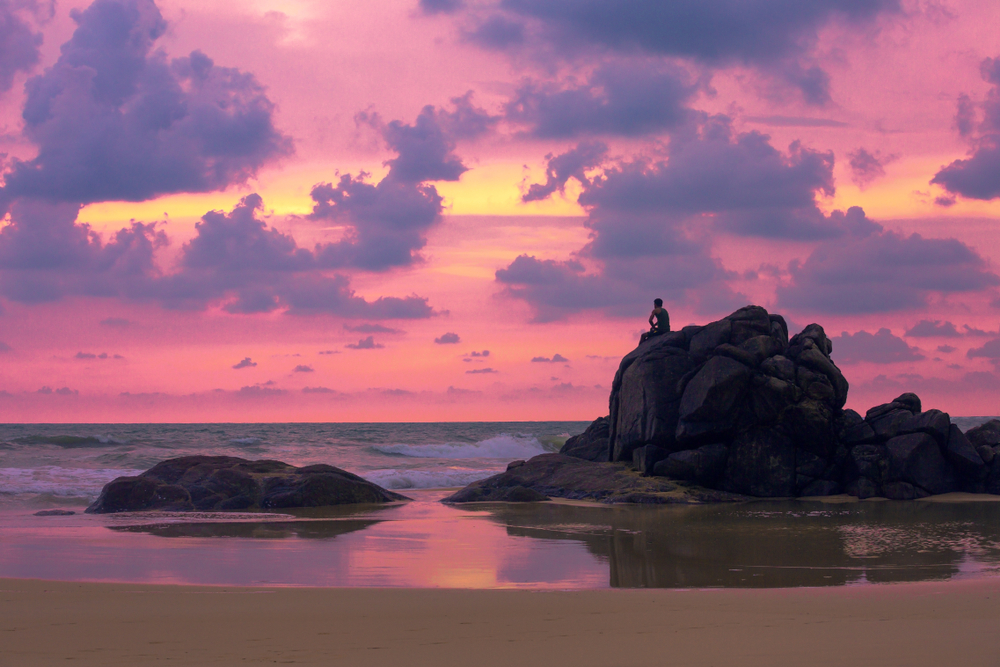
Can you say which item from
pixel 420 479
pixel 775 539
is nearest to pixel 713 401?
pixel 775 539

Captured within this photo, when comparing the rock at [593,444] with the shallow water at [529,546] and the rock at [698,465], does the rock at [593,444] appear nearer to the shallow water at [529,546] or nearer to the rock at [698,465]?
the rock at [698,465]

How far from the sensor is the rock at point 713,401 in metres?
21.7

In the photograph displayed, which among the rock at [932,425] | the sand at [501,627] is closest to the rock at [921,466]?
the rock at [932,425]

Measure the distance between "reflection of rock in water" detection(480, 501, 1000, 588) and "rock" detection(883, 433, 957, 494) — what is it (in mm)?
1599

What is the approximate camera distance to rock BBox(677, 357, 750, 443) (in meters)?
21.7

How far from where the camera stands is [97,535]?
49.8 feet

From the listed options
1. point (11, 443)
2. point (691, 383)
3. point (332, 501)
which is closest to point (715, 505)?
point (691, 383)

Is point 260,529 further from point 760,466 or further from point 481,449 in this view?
point 481,449

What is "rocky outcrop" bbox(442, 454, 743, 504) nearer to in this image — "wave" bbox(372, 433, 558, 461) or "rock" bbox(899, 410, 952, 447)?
"rock" bbox(899, 410, 952, 447)

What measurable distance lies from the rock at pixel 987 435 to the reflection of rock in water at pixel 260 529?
17317 mm

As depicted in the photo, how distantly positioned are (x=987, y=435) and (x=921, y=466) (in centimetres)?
314

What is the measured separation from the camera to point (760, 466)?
21.9 m

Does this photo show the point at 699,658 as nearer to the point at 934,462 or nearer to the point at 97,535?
the point at 97,535

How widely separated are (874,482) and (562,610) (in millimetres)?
16807
